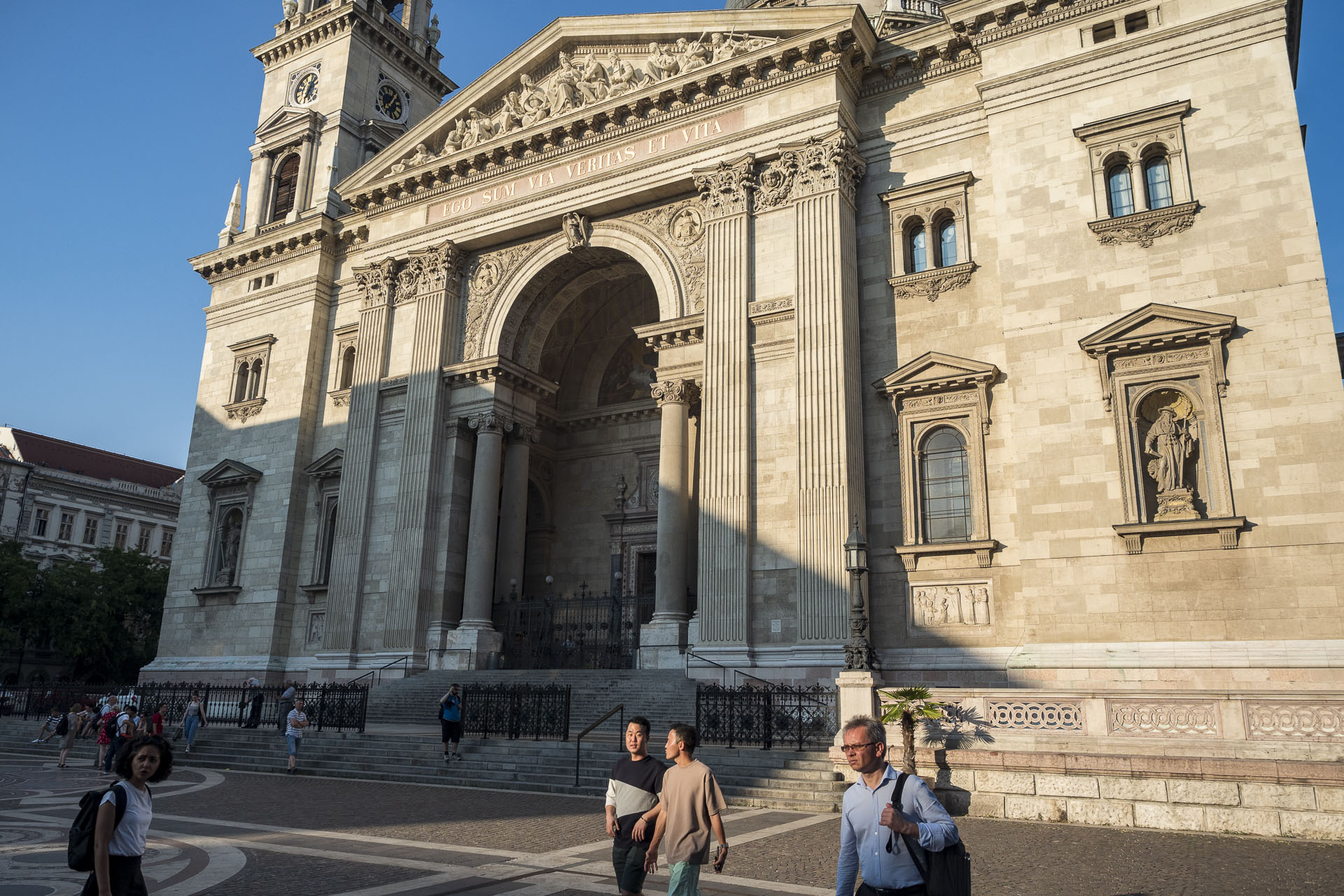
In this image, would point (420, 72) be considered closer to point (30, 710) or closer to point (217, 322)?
point (217, 322)

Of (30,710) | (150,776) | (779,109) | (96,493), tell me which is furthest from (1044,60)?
(96,493)

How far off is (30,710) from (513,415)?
64.2 feet

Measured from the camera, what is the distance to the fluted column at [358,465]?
28953 millimetres

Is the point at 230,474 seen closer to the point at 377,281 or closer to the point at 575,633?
the point at 377,281

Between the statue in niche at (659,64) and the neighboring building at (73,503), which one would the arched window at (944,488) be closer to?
the statue in niche at (659,64)

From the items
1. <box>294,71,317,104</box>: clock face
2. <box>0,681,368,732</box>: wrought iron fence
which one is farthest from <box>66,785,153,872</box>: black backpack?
<box>294,71,317,104</box>: clock face

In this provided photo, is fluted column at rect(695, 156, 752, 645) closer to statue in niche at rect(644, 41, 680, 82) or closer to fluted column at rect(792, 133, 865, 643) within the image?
fluted column at rect(792, 133, 865, 643)

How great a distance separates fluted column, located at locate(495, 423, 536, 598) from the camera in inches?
1202

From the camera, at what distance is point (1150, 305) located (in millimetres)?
19781

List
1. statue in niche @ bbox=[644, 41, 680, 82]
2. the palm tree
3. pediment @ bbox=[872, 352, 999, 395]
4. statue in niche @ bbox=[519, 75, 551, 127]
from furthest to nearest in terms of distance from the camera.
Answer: statue in niche @ bbox=[519, 75, 551, 127] < statue in niche @ bbox=[644, 41, 680, 82] < pediment @ bbox=[872, 352, 999, 395] < the palm tree

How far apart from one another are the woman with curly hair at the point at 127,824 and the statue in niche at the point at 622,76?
25.1 m

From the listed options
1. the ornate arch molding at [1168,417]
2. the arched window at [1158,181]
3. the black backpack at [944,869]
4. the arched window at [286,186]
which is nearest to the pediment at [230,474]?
the arched window at [286,186]

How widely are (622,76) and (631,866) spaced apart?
25819 mm

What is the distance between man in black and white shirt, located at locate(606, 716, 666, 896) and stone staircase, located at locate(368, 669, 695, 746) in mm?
11928
